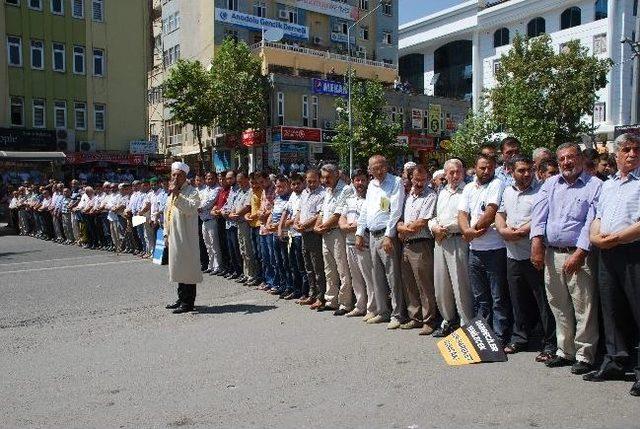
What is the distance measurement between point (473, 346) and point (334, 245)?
2991 millimetres

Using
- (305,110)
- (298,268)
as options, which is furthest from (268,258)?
(305,110)

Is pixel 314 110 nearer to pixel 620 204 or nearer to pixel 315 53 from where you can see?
pixel 315 53

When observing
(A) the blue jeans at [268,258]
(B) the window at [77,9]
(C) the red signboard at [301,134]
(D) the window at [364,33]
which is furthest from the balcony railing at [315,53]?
(A) the blue jeans at [268,258]


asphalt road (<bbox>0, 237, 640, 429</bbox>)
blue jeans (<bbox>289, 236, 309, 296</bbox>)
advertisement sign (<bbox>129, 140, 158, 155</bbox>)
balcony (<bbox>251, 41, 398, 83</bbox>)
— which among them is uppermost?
balcony (<bbox>251, 41, 398, 83</bbox>)

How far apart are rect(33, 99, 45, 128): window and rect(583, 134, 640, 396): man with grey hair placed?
115 ft

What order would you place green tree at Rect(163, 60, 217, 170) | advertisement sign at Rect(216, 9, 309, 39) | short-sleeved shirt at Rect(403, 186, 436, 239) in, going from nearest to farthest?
short-sleeved shirt at Rect(403, 186, 436, 239) < green tree at Rect(163, 60, 217, 170) < advertisement sign at Rect(216, 9, 309, 39)

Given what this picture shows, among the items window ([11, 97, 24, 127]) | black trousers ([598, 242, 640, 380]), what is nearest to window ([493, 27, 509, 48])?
window ([11, 97, 24, 127])

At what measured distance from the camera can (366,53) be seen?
52.3 meters

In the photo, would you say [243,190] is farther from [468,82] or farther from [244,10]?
[468,82]

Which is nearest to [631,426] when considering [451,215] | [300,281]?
[451,215]

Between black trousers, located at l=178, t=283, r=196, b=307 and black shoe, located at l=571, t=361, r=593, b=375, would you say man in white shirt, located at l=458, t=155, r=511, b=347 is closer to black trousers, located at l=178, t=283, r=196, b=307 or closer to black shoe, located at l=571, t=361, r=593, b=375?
black shoe, located at l=571, t=361, r=593, b=375

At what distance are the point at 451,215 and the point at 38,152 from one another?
1206 inches

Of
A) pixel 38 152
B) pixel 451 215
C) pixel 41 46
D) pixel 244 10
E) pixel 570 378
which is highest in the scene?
pixel 244 10

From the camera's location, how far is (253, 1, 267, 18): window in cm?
4588
